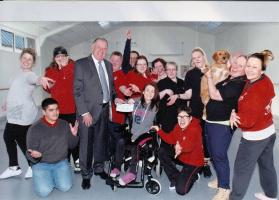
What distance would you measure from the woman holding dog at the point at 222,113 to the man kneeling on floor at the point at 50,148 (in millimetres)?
1261

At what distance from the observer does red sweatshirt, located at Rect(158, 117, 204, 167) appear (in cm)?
293

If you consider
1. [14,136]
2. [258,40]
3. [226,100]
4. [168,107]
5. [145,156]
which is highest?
[258,40]

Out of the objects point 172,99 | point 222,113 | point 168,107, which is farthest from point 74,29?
point 222,113

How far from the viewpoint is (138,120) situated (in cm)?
313

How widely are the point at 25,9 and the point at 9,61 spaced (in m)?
2.00

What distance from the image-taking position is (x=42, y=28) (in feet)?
23.6

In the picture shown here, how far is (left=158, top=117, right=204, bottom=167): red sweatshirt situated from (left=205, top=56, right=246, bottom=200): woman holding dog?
273 mm

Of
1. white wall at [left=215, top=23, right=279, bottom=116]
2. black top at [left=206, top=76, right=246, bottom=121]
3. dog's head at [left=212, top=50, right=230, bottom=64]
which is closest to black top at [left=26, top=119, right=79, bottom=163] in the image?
black top at [left=206, top=76, right=246, bottom=121]

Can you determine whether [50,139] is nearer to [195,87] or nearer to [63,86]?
[63,86]

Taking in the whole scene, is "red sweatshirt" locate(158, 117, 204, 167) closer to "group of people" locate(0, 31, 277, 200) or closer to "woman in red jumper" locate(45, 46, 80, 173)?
"group of people" locate(0, 31, 277, 200)

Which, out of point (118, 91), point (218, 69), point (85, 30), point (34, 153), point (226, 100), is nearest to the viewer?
point (226, 100)

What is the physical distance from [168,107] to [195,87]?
0.40 meters

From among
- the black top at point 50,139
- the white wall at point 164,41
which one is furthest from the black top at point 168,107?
the white wall at point 164,41

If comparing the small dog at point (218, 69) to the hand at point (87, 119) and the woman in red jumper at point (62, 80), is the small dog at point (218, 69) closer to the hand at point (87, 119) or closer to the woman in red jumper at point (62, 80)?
the hand at point (87, 119)
